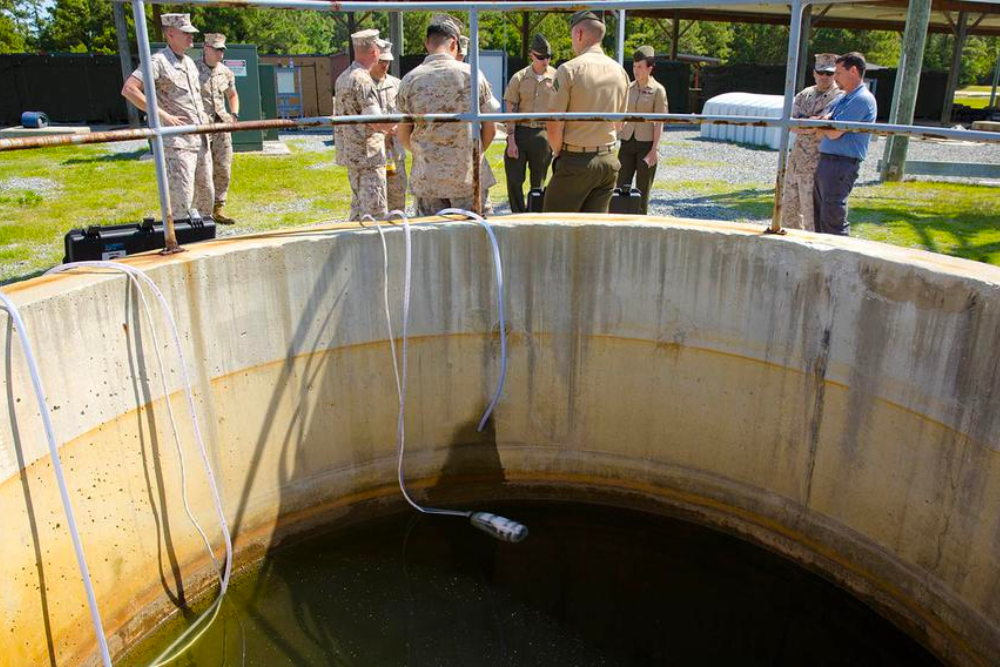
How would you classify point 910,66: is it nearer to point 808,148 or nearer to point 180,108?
point 808,148

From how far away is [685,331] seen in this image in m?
4.30

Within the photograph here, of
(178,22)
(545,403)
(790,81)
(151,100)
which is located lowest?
(545,403)

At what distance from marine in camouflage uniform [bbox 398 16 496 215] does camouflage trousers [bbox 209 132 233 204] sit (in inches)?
122

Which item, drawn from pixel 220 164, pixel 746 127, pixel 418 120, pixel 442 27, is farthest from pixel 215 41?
pixel 746 127

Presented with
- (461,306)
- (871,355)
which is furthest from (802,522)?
(461,306)

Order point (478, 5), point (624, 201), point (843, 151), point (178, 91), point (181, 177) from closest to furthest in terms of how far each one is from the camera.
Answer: point (478, 5) < point (843, 151) < point (624, 201) < point (181, 177) < point (178, 91)

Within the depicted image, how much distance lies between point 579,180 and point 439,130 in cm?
94

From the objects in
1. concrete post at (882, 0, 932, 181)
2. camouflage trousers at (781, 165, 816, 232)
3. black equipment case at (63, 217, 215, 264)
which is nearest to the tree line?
concrete post at (882, 0, 932, 181)

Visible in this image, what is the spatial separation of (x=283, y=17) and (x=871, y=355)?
58.3 m

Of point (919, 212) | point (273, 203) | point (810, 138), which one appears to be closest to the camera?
point (810, 138)

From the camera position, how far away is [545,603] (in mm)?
4203

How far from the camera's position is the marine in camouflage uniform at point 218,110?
7.86m

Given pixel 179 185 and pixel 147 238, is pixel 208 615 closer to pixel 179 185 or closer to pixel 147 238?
pixel 147 238

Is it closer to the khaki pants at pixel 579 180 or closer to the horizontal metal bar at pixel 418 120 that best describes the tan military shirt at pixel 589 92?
the khaki pants at pixel 579 180
